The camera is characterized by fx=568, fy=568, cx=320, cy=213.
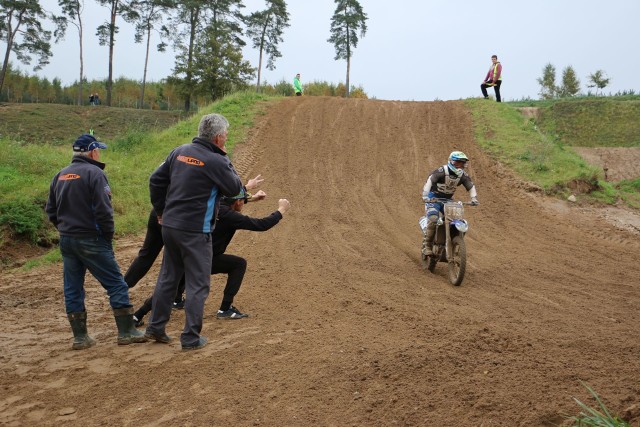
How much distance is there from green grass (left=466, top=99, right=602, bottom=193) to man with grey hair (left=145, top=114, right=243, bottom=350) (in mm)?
12851

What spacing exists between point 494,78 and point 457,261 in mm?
16710

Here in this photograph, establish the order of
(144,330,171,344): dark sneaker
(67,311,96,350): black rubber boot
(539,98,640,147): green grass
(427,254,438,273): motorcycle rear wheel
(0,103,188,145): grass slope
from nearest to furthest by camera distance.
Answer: (144,330,171,344): dark sneaker
(67,311,96,350): black rubber boot
(427,254,438,273): motorcycle rear wheel
(539,98,640,147): green grass
(0,103,188,145): grass slope

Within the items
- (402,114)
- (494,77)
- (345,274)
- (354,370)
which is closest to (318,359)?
(354,370)

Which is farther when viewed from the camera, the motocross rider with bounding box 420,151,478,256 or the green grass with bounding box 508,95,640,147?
the green grass with bounding box 508,95,640,147

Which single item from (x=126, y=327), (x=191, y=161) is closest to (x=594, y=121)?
(x=191, y=161)

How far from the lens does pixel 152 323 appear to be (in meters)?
6.05

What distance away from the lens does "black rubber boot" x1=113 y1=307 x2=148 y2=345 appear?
621 centimetres

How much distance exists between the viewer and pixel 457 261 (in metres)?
9.25

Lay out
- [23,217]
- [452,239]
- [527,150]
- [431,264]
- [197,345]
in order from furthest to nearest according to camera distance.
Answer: [527,150], [23,217], [431,264], [452,239], [197,345]

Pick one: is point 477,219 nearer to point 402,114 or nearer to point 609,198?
point 609,198

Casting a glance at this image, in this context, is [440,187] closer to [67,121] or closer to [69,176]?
[69,176]

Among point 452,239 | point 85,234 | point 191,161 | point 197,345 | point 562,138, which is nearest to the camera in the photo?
point 191,161

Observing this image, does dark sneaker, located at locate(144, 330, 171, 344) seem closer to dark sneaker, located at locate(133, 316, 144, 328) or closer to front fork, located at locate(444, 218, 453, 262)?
dark sneaker, located at locate(133, 316, 144, 328)

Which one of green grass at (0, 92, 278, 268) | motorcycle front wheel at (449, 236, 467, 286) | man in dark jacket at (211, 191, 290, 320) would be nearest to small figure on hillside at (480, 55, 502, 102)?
green grass at (0, 92, 278, 268)
